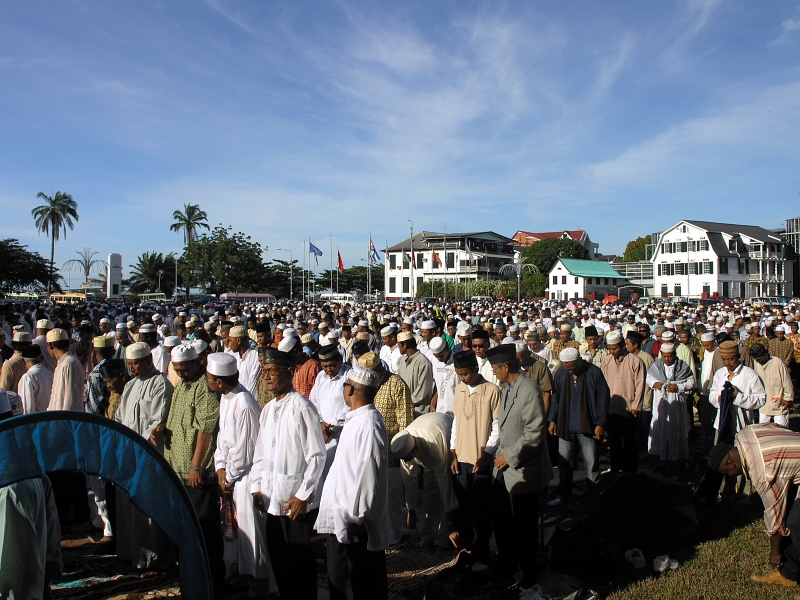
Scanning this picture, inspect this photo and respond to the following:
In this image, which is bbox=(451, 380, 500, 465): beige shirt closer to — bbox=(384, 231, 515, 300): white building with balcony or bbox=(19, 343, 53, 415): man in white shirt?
bbox=(19, 343, 53, 415): man in white shirt

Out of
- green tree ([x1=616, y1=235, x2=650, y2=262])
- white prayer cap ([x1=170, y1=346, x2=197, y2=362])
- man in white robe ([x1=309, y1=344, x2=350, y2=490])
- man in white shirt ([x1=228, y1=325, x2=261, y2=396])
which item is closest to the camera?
white prayer cap ([x1=170, y1=346, x2=197, y2=362])

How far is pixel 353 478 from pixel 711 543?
3.60 meters

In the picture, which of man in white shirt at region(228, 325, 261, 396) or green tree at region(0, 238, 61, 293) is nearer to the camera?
man in white shirt at region(228, 325, 261, 396)

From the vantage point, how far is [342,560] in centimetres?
355

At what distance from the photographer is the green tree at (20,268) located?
1786 inches

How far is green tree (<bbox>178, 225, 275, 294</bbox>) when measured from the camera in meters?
52.7

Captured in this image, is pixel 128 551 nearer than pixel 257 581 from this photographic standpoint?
No

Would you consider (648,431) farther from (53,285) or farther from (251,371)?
(53,285)

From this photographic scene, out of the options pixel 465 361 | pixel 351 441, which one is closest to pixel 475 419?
pixel 465 361

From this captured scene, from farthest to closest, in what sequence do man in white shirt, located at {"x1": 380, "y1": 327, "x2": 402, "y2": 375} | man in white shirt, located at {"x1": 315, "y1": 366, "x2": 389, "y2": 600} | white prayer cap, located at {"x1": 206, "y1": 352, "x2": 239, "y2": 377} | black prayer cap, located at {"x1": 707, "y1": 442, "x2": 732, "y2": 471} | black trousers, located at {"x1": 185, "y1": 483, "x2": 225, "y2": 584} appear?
1. man in white shirt, located at {"x1": 380, "y1": 327, "x2": 402, "y2": 375}
2. black prayer cap, located at {"x1": 707, "y1": 442, "x2": 732, "y2": 471}
3. black trousers, located at {"x1": 185, "y1": 483, "x2": 225, "y2": 584}
4. white prayer cap, located at {"x1": 206, "y1": 352, "x2": 239, "y2": 377}
5. man in white shirt, located at {"x1": 315, "y1": 366, "x2": 389, "y2": 600}

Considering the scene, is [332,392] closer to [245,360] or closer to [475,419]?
[475,419]

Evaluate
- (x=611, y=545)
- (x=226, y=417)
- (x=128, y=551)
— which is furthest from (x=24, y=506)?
(x=611, y=545)

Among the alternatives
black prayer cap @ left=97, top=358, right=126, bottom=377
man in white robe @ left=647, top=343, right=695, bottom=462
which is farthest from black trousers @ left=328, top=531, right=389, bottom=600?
man in white robe @ left=647, top=343, right=695, bottom=462

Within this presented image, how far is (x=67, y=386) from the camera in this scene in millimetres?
5746
